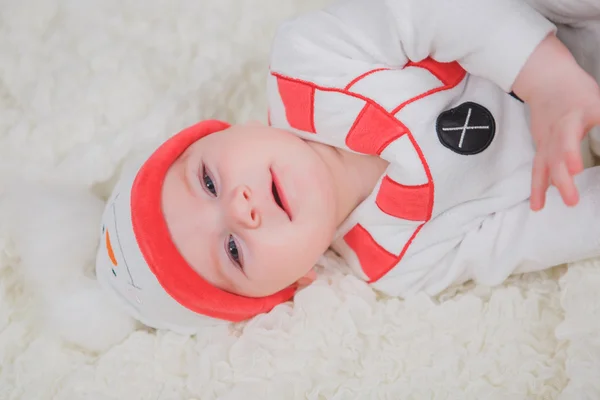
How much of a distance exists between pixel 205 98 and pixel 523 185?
636 millimetres

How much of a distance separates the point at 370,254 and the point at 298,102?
0.28m

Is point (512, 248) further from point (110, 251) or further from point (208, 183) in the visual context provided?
point (110, 251)

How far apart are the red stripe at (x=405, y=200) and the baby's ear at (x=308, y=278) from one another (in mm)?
161

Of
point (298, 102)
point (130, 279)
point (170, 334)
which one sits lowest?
point (170, 334)

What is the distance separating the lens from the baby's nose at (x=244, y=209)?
3.16ft

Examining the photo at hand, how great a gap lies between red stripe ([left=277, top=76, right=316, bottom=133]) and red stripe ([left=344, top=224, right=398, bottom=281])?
19 centimetres

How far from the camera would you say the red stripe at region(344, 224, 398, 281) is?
108cm

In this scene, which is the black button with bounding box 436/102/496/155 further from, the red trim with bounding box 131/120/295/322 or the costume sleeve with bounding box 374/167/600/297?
the red trim with bounding box 131/120/295/322

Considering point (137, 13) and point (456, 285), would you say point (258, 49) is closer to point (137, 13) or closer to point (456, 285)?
point (137, 13)

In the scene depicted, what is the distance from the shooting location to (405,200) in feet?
3.38

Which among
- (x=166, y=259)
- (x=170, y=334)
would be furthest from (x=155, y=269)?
(x=170, y=334)

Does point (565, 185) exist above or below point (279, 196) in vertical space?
above

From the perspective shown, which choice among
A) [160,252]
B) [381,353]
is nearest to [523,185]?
[381,353]

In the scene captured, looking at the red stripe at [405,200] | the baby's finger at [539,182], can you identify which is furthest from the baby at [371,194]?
the baby's finger at [539,182]
